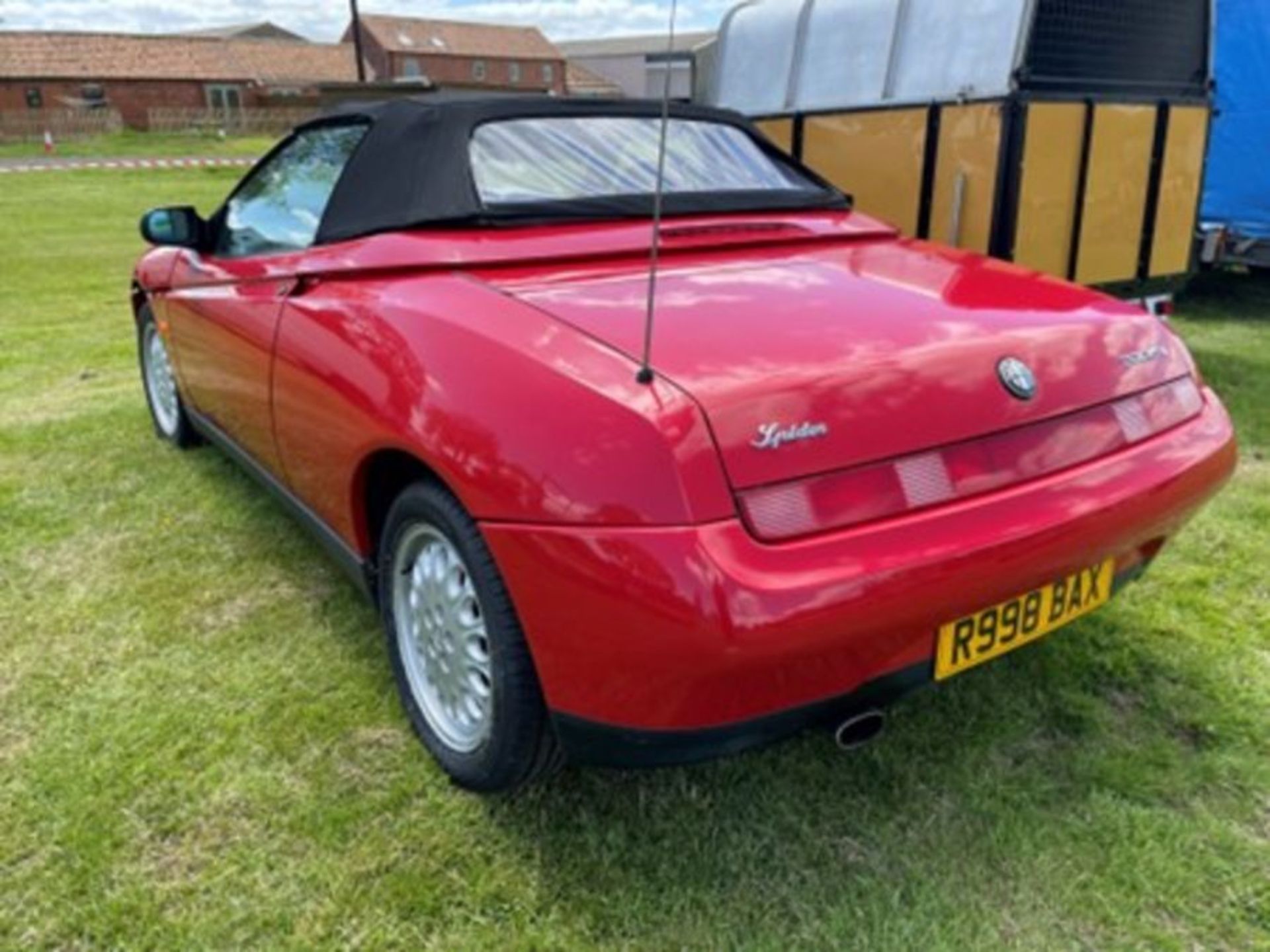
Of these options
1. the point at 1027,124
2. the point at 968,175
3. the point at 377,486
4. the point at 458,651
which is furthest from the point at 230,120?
the point at 458,651

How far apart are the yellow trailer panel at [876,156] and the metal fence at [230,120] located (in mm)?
32440

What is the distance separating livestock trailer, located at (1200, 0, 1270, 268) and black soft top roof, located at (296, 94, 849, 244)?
19.9 ft

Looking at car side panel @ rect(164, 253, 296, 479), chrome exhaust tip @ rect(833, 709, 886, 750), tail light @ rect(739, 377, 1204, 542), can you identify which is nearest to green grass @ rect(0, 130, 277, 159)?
car side panel @ rect(164, 253, 296, 479)

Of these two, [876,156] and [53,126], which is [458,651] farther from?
[53,126]

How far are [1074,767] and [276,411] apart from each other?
2.23 metres

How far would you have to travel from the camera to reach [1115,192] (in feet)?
17.2

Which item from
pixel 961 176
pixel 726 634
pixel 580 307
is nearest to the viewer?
pixel 726 634

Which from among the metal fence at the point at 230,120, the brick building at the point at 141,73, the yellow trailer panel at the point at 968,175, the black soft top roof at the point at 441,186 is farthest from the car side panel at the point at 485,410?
the brick building at the point at 141,73

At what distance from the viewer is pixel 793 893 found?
78.3 inches

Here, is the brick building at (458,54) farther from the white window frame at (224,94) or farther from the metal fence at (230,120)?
the metal fence at (230,120)

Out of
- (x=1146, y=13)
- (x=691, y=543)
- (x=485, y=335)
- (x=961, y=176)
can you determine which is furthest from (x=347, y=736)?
(x=1146, y=13)

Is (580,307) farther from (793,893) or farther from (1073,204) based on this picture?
(1073,204)

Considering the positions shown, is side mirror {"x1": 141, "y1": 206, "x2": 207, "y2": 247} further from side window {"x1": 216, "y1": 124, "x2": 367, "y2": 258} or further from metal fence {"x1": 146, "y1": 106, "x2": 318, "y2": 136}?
metal fence {"x1": 146, "y1": 106, "x2": 318, "y2": 136}

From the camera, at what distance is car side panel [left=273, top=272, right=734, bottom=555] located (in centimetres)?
166
